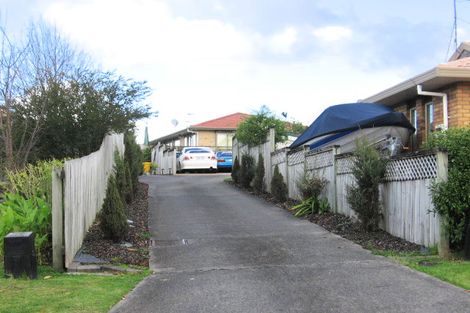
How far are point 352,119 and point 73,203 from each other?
7997mm

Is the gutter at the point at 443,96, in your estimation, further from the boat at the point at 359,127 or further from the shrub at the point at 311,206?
the shrub at the point at 311,206

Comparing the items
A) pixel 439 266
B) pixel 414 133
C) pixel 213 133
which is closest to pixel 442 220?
pixel 439 266

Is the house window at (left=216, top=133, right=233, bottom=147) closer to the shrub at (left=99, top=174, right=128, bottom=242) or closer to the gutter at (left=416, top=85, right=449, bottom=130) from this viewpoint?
the gutter at (left=416, top=85, right=449, bottom=130)

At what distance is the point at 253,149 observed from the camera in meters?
19.4

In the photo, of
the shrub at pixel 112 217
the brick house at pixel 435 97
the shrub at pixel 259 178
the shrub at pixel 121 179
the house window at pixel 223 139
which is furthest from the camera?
the house window at pixel 223 139

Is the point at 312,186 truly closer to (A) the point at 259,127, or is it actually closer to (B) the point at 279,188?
(B) the point at 279,188

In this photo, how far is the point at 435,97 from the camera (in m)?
12.9

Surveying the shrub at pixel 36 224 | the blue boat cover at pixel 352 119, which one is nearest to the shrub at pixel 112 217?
the shrub at pixel 36 224

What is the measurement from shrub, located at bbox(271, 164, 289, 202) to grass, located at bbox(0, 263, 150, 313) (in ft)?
26.2

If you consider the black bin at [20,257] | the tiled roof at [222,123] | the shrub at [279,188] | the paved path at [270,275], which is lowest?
the paved path at [270,275]

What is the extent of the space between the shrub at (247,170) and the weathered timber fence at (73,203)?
7.69 metres

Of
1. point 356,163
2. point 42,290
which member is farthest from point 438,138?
point 42,290

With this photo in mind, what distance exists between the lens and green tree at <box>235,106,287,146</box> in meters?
19.2

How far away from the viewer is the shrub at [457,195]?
25.8 feet
